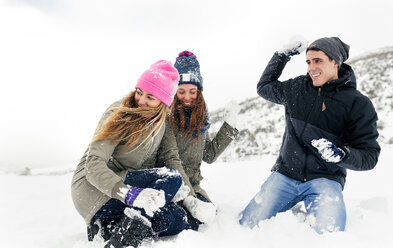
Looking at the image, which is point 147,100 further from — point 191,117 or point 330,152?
point 330,152

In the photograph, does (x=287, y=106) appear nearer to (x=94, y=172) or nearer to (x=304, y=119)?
(x=304, y=119)

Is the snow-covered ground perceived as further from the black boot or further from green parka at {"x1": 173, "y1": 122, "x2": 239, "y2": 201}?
green parka at {"x1": 173, "y1": 122, "x2": 239, "y2": 201}

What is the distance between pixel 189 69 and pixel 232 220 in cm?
138

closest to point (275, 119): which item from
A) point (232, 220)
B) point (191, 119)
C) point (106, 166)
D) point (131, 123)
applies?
Answer: point (191, 119)

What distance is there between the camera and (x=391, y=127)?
6219 millimetres

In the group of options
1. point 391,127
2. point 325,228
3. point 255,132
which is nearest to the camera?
point 325,228

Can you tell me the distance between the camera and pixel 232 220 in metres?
2.55

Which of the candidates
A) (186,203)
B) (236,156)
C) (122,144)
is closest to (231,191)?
(186,203)

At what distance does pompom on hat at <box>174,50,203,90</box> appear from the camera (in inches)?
112

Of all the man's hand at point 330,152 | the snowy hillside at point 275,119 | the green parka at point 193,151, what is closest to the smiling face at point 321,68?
the man's hand at point 330,152

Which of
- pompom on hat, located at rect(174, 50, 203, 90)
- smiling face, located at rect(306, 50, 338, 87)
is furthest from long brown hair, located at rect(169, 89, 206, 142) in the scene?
smiling face, located at rect(306, 50, 338, 87)

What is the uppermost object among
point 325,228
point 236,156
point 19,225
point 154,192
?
point 154,192

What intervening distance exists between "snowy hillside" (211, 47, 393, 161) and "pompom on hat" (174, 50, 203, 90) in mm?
3279

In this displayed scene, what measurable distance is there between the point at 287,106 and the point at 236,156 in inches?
187
